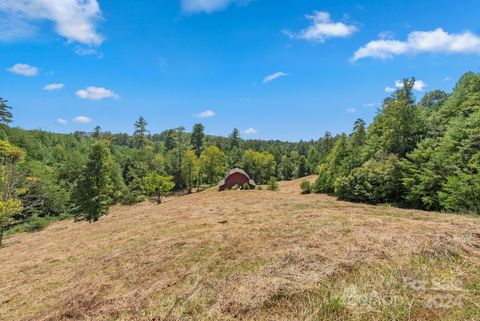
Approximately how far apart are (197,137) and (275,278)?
7051 cm

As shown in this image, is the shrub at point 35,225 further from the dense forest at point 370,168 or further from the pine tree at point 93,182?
the pine tree at point 93,182

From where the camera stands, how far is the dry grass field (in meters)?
4.16

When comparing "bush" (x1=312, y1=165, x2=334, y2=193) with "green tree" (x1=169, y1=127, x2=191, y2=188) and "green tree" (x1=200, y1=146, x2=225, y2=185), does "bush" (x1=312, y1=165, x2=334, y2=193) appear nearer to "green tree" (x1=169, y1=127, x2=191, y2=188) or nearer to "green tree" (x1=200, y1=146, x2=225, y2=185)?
"green tree" (x1=200, y1=146, x2=225, y2=185)

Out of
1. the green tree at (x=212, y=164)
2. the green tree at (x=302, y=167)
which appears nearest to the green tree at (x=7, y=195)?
the green tree at (x=212, y=164)

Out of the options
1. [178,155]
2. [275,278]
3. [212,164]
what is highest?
[178,155]

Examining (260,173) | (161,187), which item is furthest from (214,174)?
(161,187)

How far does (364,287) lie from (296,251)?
212cm

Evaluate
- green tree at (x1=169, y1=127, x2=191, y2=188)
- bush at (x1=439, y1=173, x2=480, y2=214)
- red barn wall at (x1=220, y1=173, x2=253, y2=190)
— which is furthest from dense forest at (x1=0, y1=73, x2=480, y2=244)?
red barn wall at (x1=220, y1=173, x2=253, y2=190)

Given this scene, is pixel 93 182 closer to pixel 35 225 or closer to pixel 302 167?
pixel 35 225

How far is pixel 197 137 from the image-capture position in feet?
243

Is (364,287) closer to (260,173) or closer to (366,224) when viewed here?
(366,224)

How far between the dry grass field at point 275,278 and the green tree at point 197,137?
6481cm

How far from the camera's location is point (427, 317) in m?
3.66

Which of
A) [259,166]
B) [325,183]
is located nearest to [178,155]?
[259,166]
